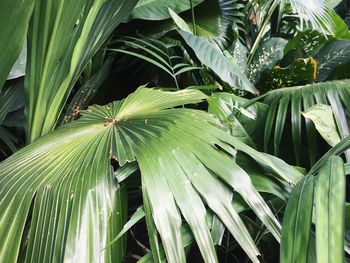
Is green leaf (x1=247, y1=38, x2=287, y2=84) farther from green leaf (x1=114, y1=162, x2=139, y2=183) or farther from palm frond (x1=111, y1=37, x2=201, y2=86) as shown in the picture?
green leaf (x1=114, y1=162, x2=139, y2=183)

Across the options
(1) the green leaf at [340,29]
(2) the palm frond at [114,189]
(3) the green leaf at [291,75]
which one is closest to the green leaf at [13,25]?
(2) the palm frond at [114,189]

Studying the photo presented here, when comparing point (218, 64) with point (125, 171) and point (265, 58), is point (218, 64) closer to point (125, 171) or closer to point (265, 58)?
point (265, 58)

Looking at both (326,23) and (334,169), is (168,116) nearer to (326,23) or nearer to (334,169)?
(334,169)

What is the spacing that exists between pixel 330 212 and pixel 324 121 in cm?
48

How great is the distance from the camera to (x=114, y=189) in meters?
0.44

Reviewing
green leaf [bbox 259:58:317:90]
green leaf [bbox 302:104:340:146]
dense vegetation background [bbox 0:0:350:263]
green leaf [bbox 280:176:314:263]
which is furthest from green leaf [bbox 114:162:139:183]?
green leaf [bbox 259:58:317:90]

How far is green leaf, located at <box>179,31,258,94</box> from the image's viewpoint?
2.98 feet

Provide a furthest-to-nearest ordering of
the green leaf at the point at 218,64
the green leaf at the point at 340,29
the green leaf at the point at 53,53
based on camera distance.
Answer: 1. the green leaf at the point at 340,29
2. the green leaf at the point at 218,64
3. the green leaf at the point at 53,53

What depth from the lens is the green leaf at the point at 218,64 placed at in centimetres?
91

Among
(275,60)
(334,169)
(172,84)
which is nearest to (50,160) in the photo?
(334,169)

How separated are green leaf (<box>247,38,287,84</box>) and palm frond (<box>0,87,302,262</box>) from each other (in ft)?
2.13

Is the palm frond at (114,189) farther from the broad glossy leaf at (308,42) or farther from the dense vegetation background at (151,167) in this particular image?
the broad glossy leaf at (308,42)

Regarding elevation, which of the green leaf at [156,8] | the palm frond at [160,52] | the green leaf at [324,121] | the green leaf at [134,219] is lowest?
the green leaf at [324,121]

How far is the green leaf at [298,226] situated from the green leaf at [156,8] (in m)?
0.87
